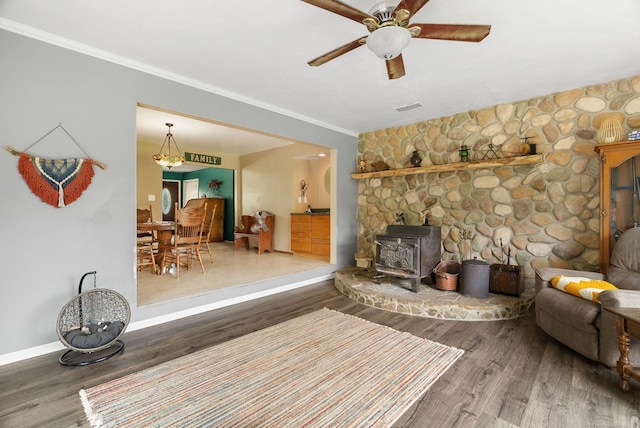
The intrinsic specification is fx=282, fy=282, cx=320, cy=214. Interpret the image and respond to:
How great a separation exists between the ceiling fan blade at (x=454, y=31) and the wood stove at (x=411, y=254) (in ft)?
6.98

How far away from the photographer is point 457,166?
3896 mm

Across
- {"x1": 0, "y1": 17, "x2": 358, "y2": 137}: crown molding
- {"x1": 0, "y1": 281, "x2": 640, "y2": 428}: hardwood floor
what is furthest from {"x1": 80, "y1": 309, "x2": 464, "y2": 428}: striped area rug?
{"x1": 0, "y1": 17, "x2": 358, "y2": 137}: crown molding

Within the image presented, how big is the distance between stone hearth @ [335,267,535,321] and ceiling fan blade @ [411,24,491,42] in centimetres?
245

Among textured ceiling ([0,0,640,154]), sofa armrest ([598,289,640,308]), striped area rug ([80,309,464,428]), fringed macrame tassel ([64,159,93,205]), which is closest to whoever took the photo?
striped area rug ([80,309,464,428])

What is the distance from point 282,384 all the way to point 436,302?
6.39 ft

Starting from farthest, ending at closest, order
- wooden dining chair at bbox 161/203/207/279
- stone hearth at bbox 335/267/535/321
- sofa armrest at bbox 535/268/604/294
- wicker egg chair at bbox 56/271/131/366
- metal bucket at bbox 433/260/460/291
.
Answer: wooden dining chair at bbox 161/203/207/279
metal bucket at bbox 433/260/460/291
stone hearth at bbox 335/267/535/321
sofa armrest at bbox 535/268/604/294
wicker egg chair at bbox 56/271/131/366

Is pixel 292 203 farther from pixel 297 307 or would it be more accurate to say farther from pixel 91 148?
pixel 91 148

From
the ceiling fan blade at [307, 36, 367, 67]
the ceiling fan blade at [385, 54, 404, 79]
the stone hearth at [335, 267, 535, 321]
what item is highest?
the ceiling fan blade at [307, 36, 367, 67]

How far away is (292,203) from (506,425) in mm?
5593

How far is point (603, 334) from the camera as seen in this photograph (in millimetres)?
1996

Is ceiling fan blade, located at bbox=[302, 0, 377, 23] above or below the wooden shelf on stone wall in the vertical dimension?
above

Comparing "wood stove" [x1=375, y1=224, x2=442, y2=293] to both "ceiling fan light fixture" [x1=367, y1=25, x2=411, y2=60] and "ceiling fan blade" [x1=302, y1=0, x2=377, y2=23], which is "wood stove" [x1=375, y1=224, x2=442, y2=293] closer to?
"ceiling fan light fixture" [x1=367, y1=25, x2=411, y2=60]

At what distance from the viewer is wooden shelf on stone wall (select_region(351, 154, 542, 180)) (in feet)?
11.2

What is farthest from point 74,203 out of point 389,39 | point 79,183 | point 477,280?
point 477,280
